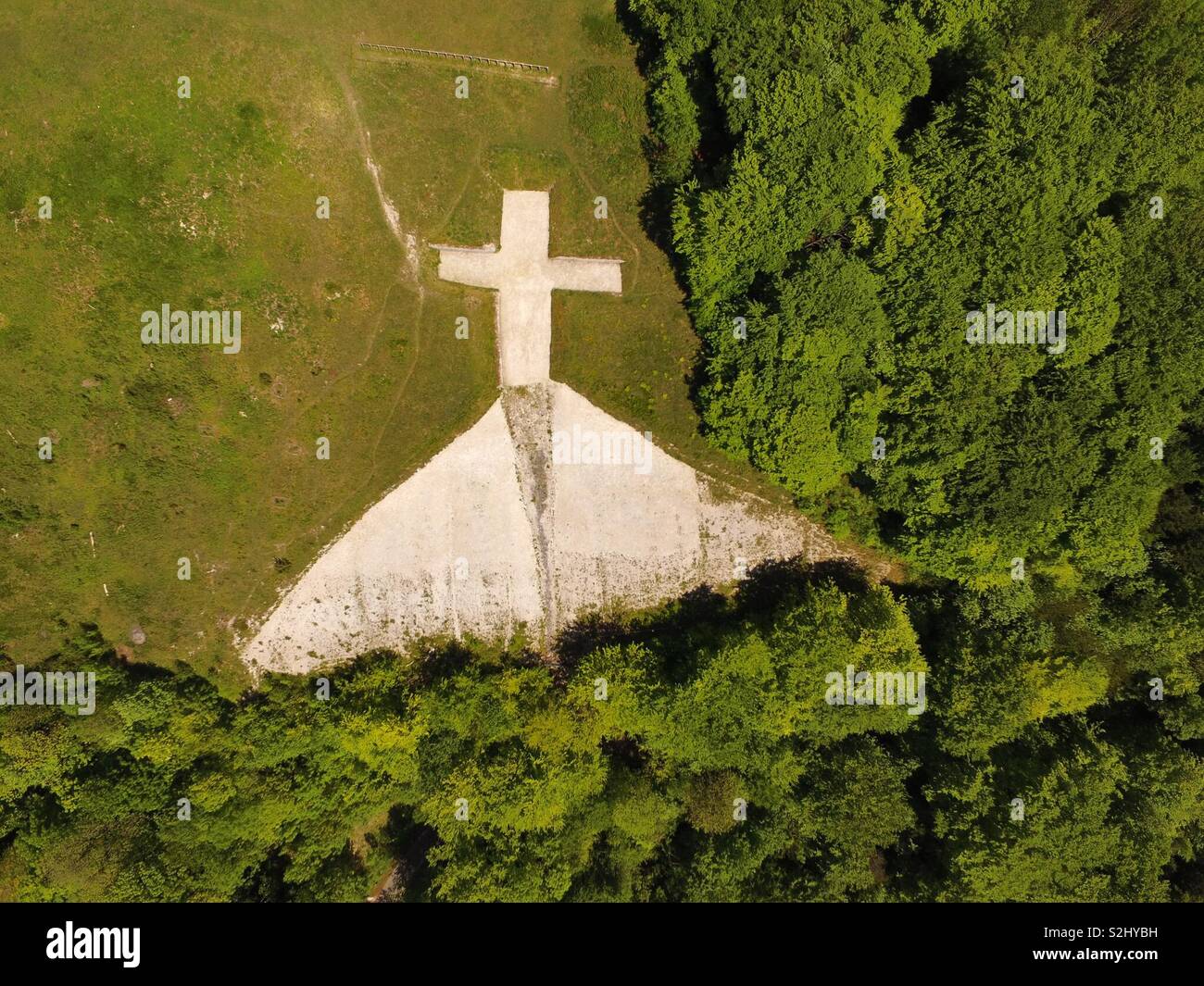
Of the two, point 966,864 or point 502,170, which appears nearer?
point 966,864

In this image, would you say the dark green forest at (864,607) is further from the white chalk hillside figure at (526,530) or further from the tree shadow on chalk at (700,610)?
the white chalk hillside figure at (526,530)

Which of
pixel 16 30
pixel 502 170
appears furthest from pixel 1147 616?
pixel 16 30

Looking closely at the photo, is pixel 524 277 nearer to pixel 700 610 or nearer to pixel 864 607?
pixel 700 610

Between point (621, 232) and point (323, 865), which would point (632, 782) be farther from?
point (621, 232)

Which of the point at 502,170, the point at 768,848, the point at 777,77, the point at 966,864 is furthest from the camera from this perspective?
the point at 502,170

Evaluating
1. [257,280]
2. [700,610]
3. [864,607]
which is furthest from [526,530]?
[257,280]

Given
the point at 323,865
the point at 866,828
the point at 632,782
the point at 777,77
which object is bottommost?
the point at 323,865
